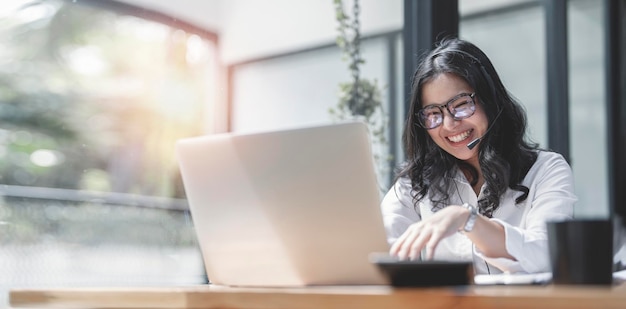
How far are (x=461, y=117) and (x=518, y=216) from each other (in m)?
0.28

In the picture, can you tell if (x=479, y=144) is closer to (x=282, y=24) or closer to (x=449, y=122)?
(x=449, y=122)

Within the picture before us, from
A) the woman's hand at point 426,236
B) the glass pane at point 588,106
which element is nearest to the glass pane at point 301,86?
the woman's hand at point 426,236

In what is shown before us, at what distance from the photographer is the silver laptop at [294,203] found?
3.97 feet

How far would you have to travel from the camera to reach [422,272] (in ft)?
3.21

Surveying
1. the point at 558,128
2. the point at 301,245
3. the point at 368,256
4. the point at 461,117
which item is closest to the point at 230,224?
the point at 301,245

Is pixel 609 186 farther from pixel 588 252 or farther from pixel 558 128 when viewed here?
pixel 588 252

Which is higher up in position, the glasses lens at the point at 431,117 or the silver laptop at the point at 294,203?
the glasses lens at the point at 431,117

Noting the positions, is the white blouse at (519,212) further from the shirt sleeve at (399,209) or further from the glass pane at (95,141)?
the glass pane at (95,141)

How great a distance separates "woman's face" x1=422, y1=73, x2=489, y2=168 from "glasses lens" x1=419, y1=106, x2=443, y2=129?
0.04 ft

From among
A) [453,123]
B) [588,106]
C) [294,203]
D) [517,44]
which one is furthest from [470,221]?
[588,106]

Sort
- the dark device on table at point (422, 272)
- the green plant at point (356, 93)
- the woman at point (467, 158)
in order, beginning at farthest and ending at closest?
the green plant at point (356, 93) → the woman at point (467, 158) → the dark device on table at point (422, 272)

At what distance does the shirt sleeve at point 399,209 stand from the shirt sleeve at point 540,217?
0.26 m

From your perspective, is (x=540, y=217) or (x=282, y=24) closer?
(x=540, y=217)

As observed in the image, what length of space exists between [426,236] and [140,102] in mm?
1410
